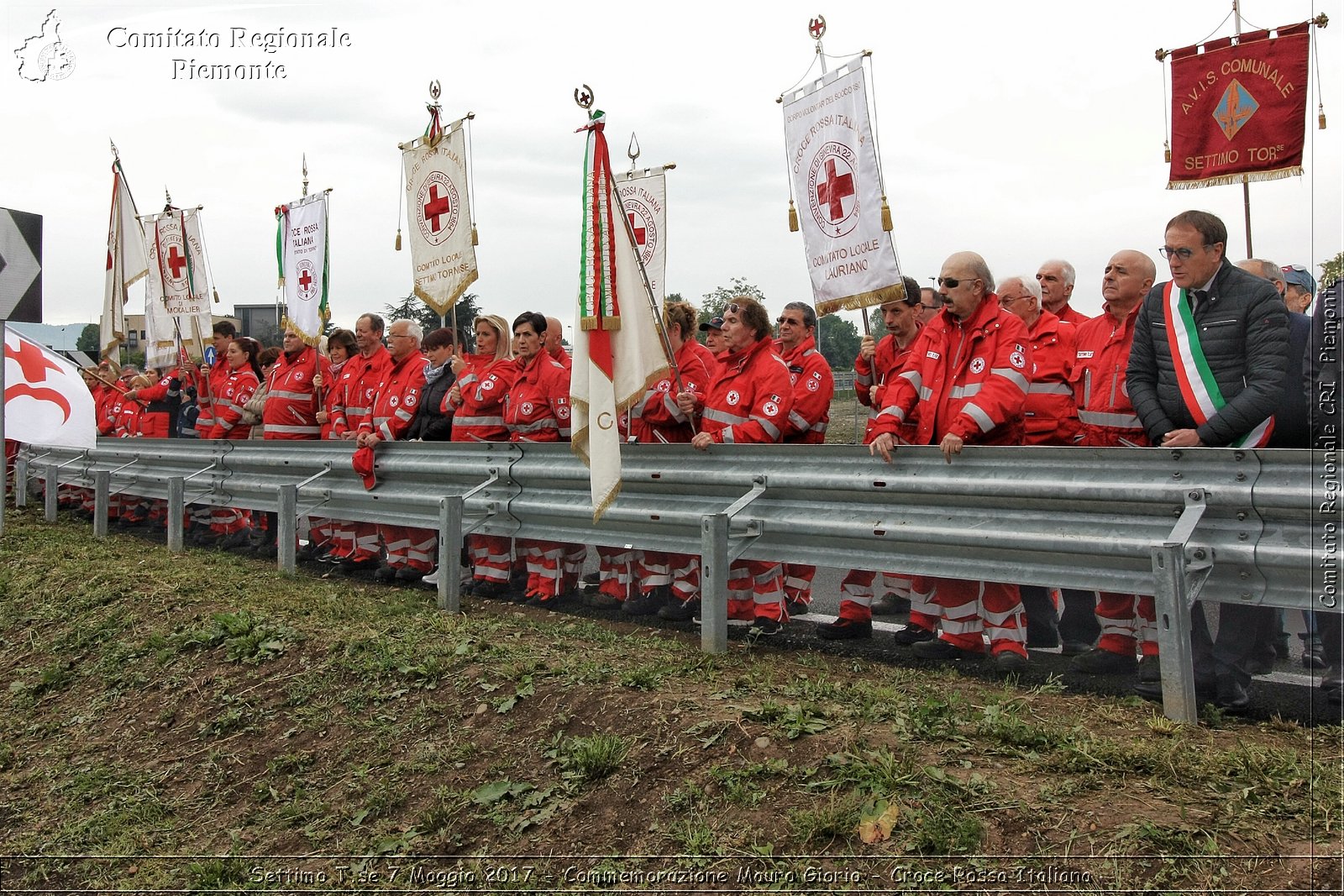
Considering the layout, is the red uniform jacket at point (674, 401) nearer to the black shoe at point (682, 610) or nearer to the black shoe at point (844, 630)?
the black shoe at point (682, 610)

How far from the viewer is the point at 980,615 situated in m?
5.42

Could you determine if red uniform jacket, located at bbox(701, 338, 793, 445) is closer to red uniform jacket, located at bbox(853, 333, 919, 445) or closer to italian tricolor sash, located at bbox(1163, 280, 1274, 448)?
red uniform jacket, located at bbox(853, 333, 919, 445)

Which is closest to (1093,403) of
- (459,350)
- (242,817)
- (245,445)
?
(242,817)

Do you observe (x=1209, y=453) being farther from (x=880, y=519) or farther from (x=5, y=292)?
(x=5, y=292)

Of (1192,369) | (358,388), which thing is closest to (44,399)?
(358,388)

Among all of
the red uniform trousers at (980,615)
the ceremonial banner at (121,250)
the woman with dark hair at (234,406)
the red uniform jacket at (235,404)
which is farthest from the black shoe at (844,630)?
the ceremonial banner at (121,250)

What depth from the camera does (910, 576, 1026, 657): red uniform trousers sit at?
5270 millimetres

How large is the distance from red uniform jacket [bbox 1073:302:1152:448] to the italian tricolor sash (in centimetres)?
47

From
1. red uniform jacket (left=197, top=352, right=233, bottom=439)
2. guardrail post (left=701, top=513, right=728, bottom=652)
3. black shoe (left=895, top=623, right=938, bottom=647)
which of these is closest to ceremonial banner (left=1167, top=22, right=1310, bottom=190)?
black shoe (left=895, top=623, right=938, bottom=647)

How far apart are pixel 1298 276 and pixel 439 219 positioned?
669cm

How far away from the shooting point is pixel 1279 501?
13.1 ft

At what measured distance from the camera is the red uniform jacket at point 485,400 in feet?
26.7

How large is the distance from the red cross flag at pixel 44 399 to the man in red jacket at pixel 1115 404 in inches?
371

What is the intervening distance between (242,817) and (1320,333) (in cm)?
493
